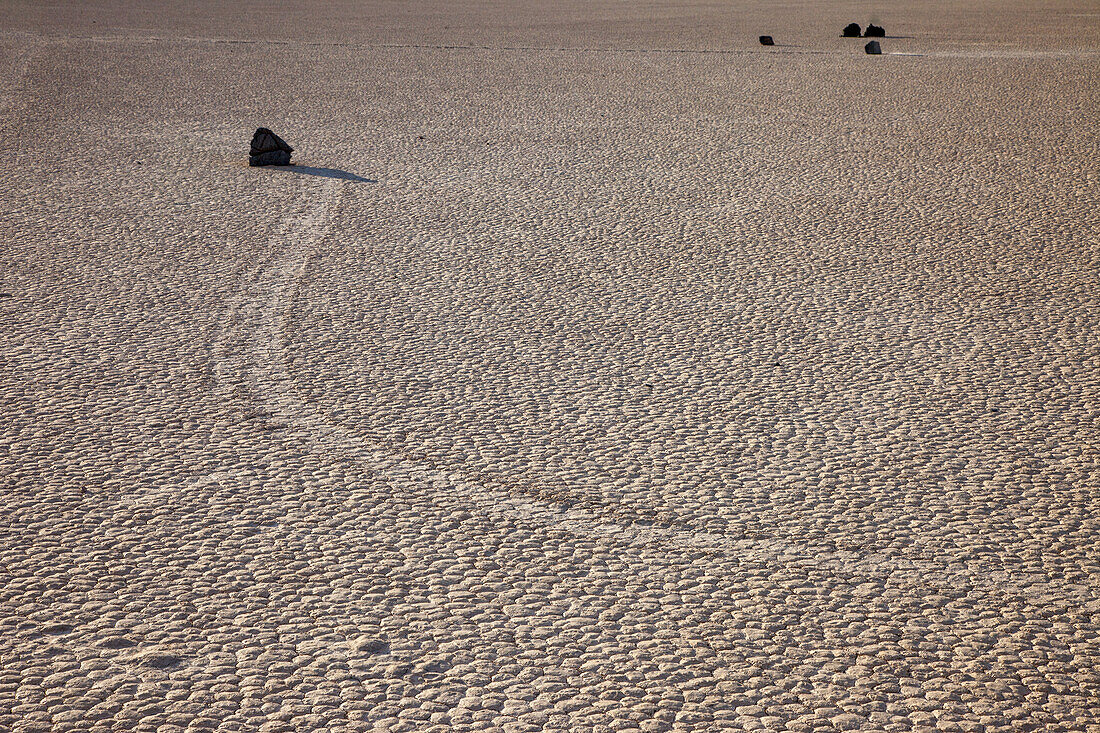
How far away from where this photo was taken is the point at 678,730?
6.37 feet

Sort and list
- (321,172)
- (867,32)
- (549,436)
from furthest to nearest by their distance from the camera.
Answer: (867,32) < (321,172) < (549,436)

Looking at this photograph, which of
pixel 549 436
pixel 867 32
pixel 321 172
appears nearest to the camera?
pixel 549 436

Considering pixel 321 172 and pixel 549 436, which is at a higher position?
pixel 321 172

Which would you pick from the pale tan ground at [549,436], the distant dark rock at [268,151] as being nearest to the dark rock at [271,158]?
the distant dark rock at [268,151]

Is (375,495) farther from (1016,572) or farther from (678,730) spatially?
(1016,572)

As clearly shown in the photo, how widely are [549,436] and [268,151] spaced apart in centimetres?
418

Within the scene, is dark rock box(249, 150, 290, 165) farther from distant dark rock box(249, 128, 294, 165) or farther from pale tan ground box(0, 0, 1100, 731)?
pale tan ground box(0, 0, 1100, 731)

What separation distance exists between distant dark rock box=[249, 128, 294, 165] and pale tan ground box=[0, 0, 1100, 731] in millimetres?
136

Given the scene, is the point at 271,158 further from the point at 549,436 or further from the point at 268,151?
the point at 549,436

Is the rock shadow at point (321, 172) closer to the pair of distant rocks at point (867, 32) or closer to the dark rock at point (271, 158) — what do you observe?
the dark rock at point (271, 158)

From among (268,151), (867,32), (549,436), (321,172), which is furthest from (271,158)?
(867,32)

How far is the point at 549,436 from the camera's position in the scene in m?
3.12

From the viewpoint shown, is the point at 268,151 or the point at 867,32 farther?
the point at 867,32

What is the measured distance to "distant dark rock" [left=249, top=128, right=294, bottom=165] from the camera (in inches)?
260
